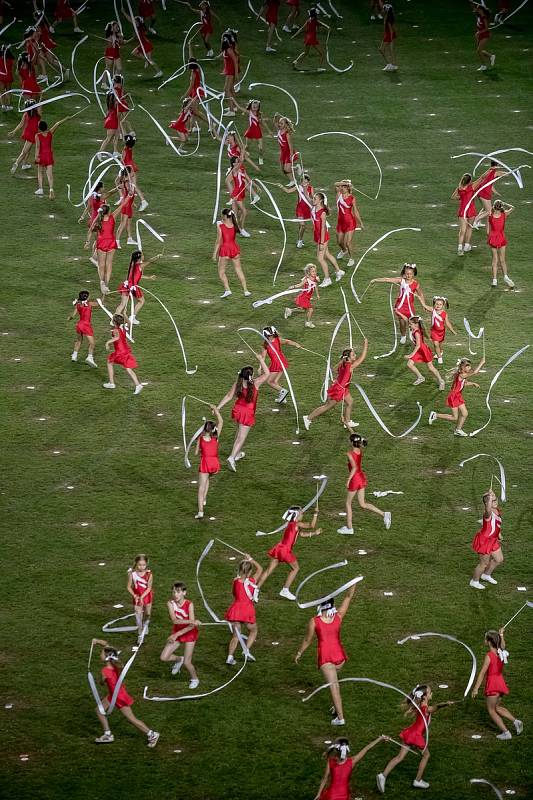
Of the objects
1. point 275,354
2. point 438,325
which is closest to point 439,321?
point 438,325

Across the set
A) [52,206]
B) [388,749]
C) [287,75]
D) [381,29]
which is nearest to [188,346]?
[52,206]

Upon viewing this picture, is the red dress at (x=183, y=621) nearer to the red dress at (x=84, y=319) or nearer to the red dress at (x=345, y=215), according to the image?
the red dress at (x=84, y=319)

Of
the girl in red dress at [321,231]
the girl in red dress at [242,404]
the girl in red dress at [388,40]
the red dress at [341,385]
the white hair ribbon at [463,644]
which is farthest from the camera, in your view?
the girl in red dress at [388,40]

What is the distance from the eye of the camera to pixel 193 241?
2728 cm

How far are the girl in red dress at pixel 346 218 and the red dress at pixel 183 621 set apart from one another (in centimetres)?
1139

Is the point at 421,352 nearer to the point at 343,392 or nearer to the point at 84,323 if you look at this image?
the point at 343,392

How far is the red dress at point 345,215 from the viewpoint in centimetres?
2527

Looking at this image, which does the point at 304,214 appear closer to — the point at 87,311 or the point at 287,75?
the point at 87,311

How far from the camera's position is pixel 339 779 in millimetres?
13078

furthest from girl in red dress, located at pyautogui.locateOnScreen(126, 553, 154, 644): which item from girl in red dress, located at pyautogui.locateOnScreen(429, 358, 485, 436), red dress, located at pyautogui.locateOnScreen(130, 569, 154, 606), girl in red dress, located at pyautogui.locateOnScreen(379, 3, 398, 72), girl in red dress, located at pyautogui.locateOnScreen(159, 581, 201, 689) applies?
girl in red dress, located at pyautogui.locateOnScreen(379, 3, 398, 72)

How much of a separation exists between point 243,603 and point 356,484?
10.2 ft

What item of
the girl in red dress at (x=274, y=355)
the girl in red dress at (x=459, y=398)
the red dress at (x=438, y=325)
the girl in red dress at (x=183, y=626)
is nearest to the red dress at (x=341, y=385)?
the girl in red dress at (x=274, y=355)

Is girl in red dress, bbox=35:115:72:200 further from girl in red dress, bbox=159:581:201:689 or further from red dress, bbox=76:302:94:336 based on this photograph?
girl in red dress, bbox=159:581:201:689

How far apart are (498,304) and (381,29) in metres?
16.5
